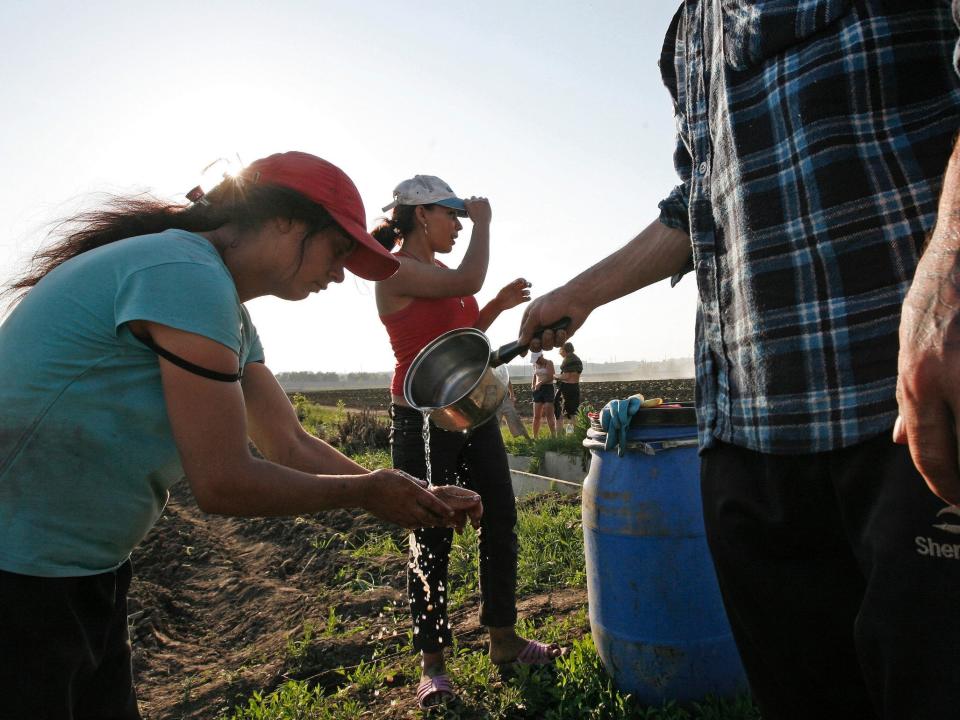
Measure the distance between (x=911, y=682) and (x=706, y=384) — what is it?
565 millimetres

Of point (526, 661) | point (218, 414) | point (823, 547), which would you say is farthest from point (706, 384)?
point (526, 661)

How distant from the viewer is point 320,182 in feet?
5.55

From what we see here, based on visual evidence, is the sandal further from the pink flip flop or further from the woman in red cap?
the woman in red cap

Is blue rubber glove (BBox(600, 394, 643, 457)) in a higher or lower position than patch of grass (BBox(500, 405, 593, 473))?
higher

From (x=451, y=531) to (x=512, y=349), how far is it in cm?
97

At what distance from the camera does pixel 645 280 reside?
164 centimetres

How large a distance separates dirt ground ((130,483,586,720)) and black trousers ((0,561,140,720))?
140 centimetres

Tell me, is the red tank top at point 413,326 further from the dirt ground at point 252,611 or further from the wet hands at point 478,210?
the dirt ground at point 252,611

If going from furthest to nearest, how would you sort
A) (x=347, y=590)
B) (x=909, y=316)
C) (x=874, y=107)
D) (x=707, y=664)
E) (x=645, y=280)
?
(x=347, y=590) → (x=707, y=664) → (x=645, y=280) → (x=874, y=107) → (x=909, y=316)

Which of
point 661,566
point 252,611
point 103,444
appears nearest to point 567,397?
point 252,611

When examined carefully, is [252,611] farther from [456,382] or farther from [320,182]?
[320,182]

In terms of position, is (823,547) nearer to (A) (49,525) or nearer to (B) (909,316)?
(B) (909,316)

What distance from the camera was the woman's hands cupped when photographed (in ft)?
5.55

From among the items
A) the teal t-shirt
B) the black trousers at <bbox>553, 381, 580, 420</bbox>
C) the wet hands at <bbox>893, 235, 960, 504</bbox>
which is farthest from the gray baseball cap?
the black trousers at <bbox>553, 381, 580, 420</bbox>
